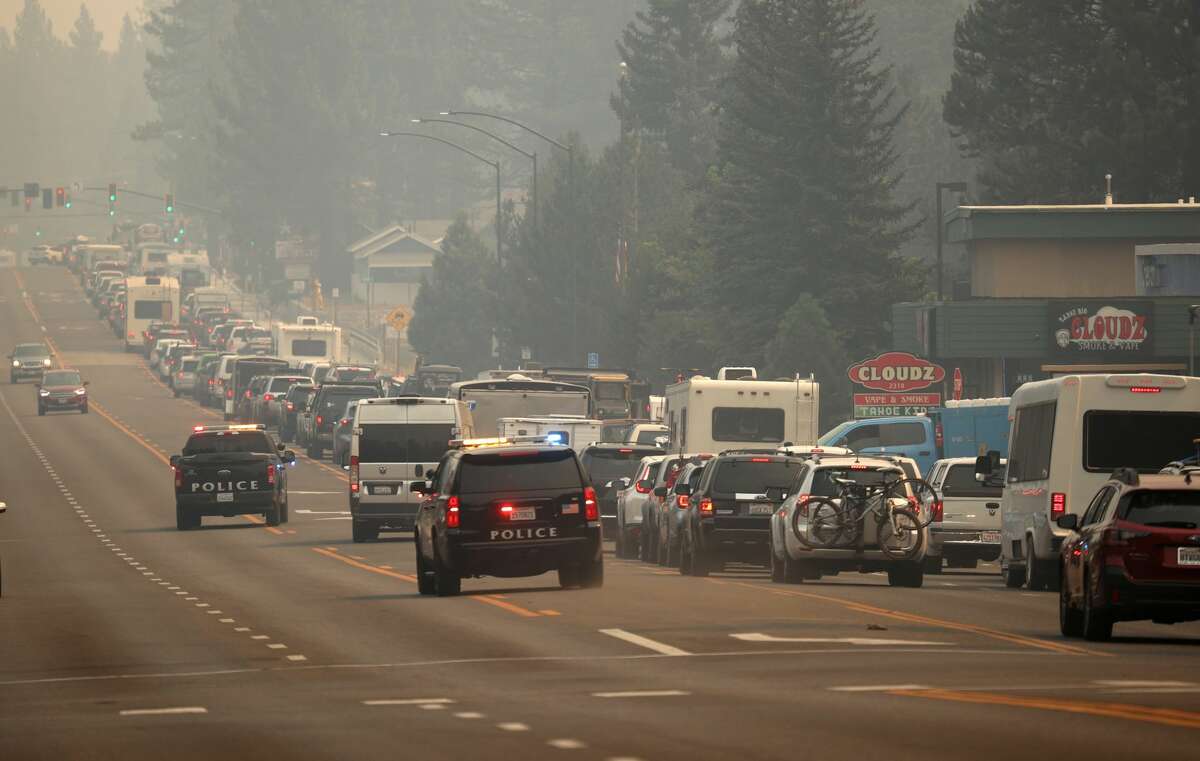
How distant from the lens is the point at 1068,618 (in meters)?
21.7

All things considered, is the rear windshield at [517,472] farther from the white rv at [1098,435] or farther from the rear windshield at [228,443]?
the rear windshield at [228,443]

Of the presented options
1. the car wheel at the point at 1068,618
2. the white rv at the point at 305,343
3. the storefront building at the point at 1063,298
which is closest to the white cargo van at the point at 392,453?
the car wheel at the point at 1068,618

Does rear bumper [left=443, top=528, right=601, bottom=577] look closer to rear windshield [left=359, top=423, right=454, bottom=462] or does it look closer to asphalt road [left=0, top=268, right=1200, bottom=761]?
asphalt road [left=0, top=268, right=1200, bottom=761]

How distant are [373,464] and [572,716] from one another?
2744cm

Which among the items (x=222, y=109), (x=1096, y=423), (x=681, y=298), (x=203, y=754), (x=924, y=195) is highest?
(x=222, y=109)

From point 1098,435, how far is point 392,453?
16.7 m

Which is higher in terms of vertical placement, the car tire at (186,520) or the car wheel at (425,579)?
the car tire at (186,520)

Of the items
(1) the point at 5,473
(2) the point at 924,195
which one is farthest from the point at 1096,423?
(2) the point at 924,195

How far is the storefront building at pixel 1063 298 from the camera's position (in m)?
62.0

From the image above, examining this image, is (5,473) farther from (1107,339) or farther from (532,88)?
(532,88)

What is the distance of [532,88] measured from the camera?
198875 millimetres

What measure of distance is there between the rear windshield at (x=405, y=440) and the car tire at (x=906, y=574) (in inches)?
553

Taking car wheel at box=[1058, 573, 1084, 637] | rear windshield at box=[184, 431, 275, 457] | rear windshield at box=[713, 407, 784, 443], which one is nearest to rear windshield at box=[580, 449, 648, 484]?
rear windshield at box=[713, 407, 784, 443]

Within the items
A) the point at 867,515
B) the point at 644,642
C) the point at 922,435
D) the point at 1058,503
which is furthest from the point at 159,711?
the point at 922,435
